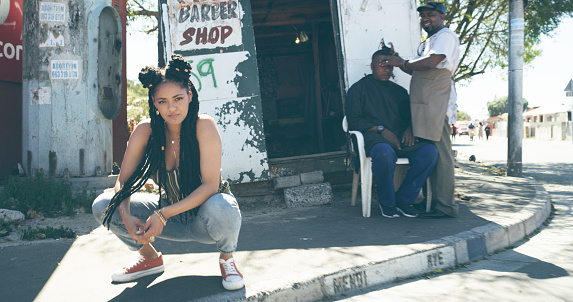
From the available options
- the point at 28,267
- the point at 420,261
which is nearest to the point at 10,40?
the point at 28,267

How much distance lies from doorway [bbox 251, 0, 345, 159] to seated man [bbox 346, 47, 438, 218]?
3601 mm

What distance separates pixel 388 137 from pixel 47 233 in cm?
350

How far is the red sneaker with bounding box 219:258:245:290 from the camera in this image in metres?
2.68

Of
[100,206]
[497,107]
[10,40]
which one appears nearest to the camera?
[100,206]

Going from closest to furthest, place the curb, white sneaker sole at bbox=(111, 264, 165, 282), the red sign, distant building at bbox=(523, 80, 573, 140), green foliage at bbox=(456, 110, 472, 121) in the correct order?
the curb, white sneaker sole at bbox=(111, 264, 165, 282), the red sign, distant building at bbox=(523, 80, 573, 140), green foliage at bbox=(456, 110, 472, 121)

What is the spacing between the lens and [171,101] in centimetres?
277

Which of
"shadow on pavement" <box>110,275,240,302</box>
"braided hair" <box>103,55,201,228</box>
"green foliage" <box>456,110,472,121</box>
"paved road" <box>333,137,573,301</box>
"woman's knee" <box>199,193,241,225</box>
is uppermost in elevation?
"green foliage" <box>456,110,472,121</box>

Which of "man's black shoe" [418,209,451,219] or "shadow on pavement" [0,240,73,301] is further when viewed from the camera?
"man's black shoe" [418,209,451,219]

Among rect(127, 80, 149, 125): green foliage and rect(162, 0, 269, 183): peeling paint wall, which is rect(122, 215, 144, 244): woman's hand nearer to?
rect(162, 0, 269, 183): peeling paint wall

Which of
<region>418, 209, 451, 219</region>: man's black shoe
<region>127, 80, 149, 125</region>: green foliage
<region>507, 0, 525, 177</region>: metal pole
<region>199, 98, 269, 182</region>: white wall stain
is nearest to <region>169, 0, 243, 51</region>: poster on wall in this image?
<region>199, 98, 269, 182</region>: white wall stain

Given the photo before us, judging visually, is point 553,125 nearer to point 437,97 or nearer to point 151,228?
point 437,97

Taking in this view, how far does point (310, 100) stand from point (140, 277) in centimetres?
817

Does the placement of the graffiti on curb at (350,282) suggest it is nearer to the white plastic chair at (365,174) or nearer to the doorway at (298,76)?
the white plastic chair at (365,174)

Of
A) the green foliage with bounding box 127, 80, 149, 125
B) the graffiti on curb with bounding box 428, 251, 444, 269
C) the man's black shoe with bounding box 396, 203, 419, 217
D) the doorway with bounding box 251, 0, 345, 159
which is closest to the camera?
the graffiti on curb with bounding box 428, 251, 444, 269
